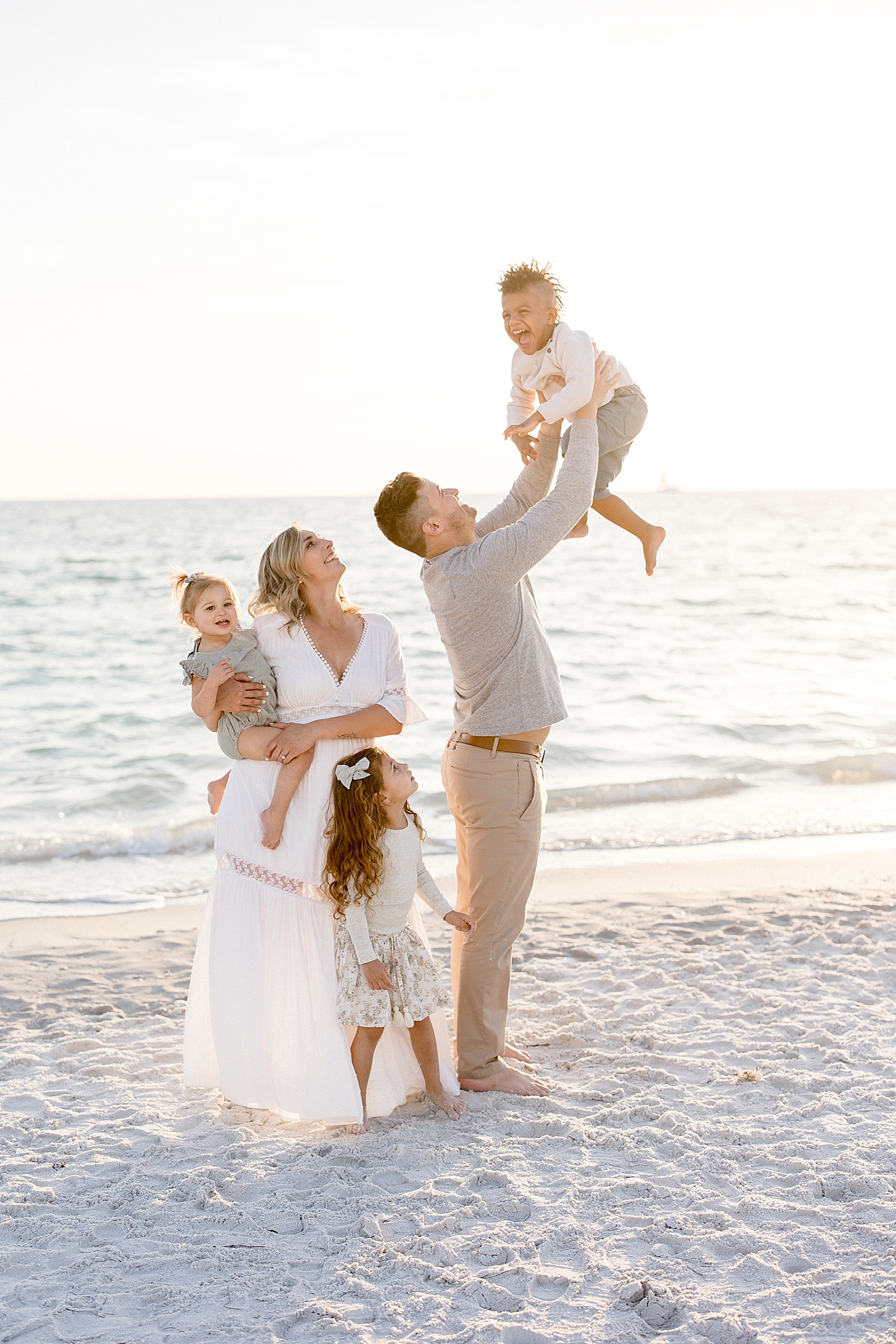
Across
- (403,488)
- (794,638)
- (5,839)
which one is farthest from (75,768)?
(794,638)

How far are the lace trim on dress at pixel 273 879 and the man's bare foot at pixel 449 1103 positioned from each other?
78 centimetres

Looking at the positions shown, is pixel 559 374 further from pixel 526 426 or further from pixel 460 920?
pixel 460 920

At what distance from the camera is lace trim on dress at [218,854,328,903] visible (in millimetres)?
3736

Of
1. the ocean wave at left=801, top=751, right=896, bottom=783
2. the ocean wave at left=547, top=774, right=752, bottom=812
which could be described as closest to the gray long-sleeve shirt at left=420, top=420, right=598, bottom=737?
the ocean wave at left=547, top=774, right=752, bottom=812

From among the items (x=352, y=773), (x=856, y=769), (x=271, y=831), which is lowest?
(x=856, y=769)

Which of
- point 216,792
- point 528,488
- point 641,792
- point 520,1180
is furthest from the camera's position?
point 641,792

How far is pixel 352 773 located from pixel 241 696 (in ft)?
1.42

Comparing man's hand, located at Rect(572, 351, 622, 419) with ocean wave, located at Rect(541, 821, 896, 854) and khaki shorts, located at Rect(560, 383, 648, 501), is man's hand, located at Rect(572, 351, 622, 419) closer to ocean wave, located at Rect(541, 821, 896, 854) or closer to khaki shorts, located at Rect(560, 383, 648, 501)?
khaki shorts, located at Rect(560, 383, 648, 501)

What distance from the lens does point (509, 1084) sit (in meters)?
3.93

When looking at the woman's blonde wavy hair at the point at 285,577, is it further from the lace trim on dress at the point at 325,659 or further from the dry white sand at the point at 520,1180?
the dry white sand at the point at 520,1180

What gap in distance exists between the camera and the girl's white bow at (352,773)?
3.55 meters

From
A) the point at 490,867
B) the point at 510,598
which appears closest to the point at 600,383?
the point at 510,598

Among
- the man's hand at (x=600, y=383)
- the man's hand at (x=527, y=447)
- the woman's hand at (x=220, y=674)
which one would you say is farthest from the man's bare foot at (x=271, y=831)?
the man's hand at (x=600, y=383)

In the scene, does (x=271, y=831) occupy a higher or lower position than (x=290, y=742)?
lower
